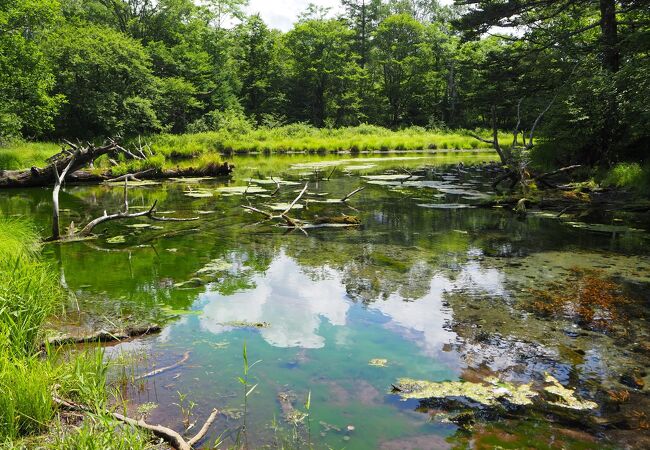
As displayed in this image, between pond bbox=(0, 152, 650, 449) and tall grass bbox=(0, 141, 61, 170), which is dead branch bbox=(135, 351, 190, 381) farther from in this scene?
tall grass bbox=(0, 141, 61, 170)

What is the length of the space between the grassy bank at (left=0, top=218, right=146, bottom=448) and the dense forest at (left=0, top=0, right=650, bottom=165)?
1282 centimetres

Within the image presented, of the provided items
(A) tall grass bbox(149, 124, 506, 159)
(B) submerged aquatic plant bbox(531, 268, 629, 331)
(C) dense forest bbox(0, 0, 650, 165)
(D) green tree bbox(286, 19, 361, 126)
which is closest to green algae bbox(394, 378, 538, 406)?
(B) submerged aquatic plant bbox(531, 268, 629, 331)

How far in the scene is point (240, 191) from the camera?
16.2 metres

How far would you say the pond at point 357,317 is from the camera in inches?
144

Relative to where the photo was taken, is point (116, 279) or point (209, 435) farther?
point (116, 279)

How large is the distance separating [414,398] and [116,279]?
200 inches

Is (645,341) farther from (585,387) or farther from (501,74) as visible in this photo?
(501,74)

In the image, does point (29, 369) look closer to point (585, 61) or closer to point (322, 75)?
point (585, 61)

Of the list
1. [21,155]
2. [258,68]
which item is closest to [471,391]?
[21,155]

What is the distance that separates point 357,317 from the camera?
5812mm

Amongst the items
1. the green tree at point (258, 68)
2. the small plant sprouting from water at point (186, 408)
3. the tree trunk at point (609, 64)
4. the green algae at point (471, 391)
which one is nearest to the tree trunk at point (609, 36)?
the tree trunk at point (609, 64)

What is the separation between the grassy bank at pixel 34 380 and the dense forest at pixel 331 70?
42.1 ft

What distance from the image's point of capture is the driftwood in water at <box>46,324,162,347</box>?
465 centimetres

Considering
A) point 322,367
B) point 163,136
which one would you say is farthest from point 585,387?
point 163,136
